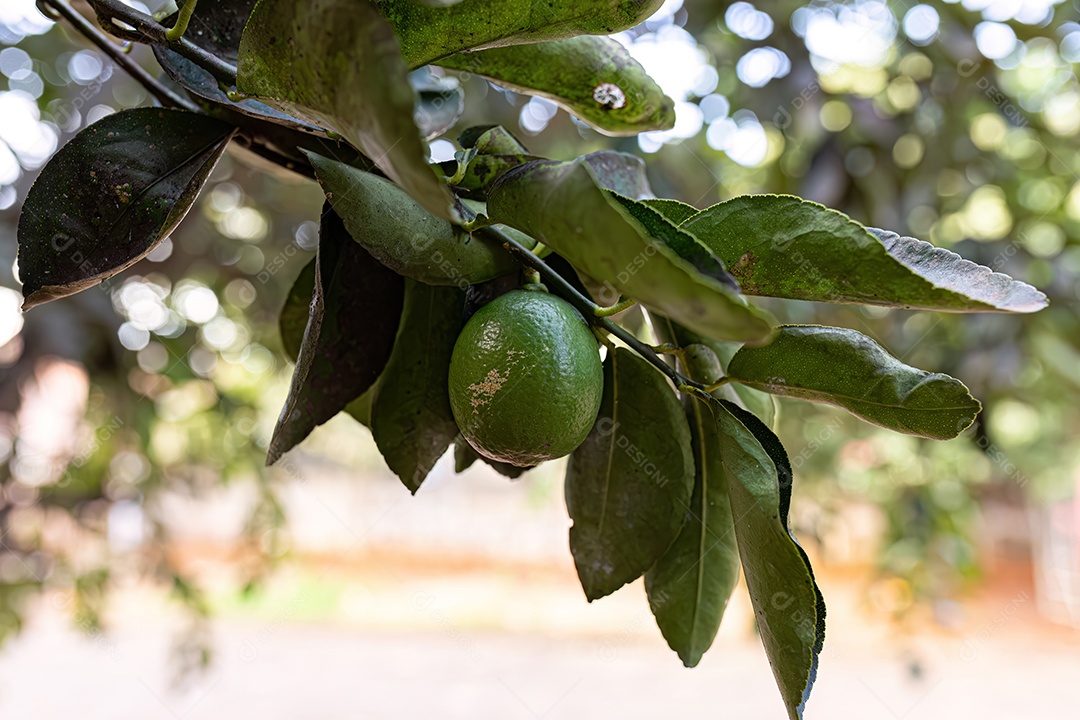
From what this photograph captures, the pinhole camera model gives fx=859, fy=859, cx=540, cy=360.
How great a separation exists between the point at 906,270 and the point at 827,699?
6.35m

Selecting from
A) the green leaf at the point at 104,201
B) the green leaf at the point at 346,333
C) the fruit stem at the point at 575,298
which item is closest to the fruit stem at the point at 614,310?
the fruit stem at the point at 575,298

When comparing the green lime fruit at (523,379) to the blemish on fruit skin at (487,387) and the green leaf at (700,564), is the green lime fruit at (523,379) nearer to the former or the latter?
the blemish on fruit skin at (487,387)

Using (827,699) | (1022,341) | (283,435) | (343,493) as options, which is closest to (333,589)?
(343,493)


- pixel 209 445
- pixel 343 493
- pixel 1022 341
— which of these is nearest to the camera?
pixel 1022 341

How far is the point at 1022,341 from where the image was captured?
180 centimetres

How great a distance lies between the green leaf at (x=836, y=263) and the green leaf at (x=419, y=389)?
156 millimetres

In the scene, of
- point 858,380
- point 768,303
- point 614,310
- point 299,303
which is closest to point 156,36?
point 299,303

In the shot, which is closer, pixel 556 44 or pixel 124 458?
pixel 556 44

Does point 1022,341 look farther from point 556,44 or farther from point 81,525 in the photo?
point 81,525

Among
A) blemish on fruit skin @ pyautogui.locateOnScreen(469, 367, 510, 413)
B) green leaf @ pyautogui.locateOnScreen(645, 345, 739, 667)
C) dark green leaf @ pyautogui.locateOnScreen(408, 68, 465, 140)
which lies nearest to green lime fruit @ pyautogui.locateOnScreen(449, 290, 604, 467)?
blemish on fruit skin @ pyautogui.locateOnScreen(469, 367, 510, 413)

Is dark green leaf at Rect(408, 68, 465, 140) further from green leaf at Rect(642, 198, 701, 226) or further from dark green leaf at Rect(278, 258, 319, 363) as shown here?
green leaf at Rect(642, 198, 701, 226)

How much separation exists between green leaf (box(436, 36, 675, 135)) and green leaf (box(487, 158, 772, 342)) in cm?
18

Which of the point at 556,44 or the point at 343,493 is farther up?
the point at 556,44

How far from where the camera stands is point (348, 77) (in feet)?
0.95
